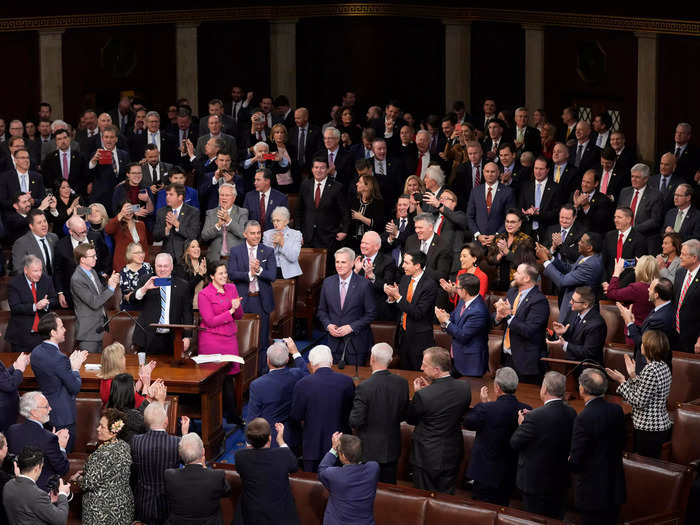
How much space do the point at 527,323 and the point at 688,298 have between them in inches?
58.0

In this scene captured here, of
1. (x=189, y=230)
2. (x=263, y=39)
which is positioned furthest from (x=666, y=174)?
(x=263, y=39)

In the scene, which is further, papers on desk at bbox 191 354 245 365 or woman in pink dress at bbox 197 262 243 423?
woman in pink dress at bbox 197 262 243 423

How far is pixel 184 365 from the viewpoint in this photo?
813 cm

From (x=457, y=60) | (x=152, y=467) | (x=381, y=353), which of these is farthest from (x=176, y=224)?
(x=457, y=60)

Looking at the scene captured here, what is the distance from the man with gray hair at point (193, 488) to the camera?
5.86 metres

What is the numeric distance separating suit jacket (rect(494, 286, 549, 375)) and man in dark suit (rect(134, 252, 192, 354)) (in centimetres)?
262

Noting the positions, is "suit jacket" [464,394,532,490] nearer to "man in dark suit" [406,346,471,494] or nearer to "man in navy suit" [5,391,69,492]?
"man in dark suit" [406,346,471,494]

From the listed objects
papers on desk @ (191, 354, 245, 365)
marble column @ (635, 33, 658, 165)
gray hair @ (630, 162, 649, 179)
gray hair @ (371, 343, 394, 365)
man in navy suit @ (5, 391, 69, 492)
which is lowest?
man in navy suit @ (5, 391, 69, 492)

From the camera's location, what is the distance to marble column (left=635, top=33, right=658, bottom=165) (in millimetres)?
13953

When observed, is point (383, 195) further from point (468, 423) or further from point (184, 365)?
point (468, 423)

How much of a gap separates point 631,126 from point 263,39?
5.83 m

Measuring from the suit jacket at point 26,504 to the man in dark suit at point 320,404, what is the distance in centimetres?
169

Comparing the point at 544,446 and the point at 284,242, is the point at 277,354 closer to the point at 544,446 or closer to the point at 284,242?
the point at 544,446

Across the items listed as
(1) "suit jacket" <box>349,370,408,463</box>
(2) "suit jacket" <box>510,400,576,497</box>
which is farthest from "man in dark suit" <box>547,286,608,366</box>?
(1) "suit jacket" <box>349,370,408,463</box>
